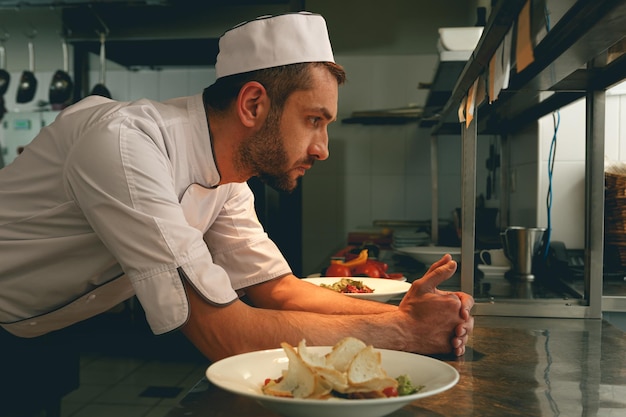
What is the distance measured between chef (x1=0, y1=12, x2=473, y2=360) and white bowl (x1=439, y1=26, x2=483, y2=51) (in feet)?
4.99

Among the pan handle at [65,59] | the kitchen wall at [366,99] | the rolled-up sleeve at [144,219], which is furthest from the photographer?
the kitchen wall at [366,99]

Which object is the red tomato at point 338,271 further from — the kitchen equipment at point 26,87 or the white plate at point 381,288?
the kitchen equipment at point 26,87

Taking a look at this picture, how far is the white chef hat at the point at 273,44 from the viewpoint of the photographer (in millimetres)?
1511

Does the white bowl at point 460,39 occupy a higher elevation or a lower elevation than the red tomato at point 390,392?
higher

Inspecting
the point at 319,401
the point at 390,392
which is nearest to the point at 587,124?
the point at 390,392

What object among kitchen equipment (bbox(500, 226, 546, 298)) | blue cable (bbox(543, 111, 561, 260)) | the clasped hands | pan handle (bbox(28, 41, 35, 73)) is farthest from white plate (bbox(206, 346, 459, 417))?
pan handle (bbox(28, 41, 35, 73))

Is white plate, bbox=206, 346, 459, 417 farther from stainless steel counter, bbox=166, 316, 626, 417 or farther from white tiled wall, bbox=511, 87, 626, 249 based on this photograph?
white tiled wall, bbox=511, 87, 626, 249

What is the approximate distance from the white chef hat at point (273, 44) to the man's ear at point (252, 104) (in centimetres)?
6

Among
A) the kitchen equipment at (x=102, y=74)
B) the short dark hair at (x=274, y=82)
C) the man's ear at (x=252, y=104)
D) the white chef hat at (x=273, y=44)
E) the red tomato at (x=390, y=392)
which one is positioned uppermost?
the kitchen equipment at (x=102, y=74)

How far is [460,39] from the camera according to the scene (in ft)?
9.72

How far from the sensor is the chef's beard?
60.1 inches

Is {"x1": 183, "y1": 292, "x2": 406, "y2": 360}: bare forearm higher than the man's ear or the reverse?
the reverse

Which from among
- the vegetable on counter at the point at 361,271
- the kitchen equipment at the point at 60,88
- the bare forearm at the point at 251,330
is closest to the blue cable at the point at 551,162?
the vegetable on counter at the point at 361,271

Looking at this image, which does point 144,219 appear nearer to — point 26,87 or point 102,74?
point 102,74
